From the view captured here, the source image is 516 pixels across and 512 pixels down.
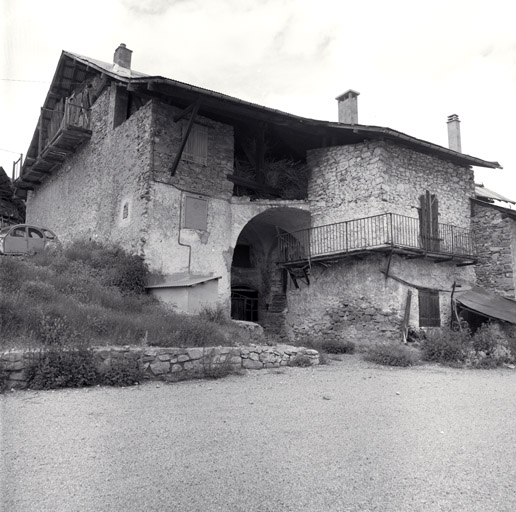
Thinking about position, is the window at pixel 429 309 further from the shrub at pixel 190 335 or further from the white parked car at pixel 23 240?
the white parked car at pixel 23 240

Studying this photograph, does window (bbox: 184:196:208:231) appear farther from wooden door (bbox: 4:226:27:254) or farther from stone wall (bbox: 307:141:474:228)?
wooden door (bbox: 4:226:27:254)

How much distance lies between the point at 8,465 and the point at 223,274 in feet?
33.4

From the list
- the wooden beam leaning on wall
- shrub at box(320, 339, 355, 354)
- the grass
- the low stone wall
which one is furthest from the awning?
the wooden beam leaning on wall

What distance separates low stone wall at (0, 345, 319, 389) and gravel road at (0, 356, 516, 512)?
0.48 meters

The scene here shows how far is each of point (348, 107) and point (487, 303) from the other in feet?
29.5

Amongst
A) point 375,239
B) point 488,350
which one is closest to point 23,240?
point 375,239

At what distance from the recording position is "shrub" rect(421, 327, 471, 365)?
11336 mm

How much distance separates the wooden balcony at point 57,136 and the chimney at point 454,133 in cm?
1485

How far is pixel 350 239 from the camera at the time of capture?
1405 centimetres

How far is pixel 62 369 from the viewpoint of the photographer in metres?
6.74

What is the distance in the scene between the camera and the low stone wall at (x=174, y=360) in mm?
6520

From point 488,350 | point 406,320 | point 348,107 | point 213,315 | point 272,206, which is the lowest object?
point 488,350

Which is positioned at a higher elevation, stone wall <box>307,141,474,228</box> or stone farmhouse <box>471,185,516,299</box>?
stone wall <box>307,141,474,228</box>

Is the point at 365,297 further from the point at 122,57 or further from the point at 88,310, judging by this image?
the point at 122,57
